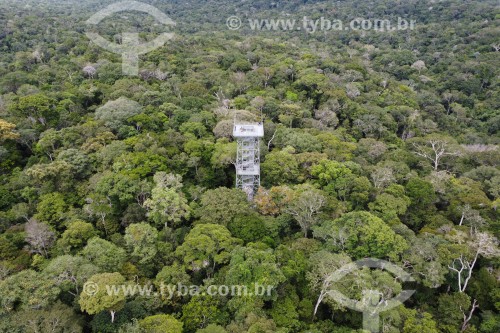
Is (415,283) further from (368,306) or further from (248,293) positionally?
(248,293)

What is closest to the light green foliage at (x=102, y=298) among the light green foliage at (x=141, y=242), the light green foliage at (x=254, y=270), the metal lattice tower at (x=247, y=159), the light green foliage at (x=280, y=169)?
the light green foliage at (x=141, y=242)

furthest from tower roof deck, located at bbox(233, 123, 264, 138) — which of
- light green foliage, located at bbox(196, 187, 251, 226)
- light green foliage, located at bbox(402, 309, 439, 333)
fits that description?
light green foliage, located at bbox(402, 309, 439, 333)

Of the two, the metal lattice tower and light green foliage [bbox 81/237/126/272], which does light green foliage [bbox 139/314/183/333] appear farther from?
the metal lattice tower

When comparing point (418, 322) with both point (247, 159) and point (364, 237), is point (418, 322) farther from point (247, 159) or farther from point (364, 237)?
point (247, 159)

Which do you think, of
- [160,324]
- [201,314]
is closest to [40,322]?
[160,324]

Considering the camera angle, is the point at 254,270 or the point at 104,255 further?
the point at 104,255

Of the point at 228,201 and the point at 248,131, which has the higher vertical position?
the point at 248,131
